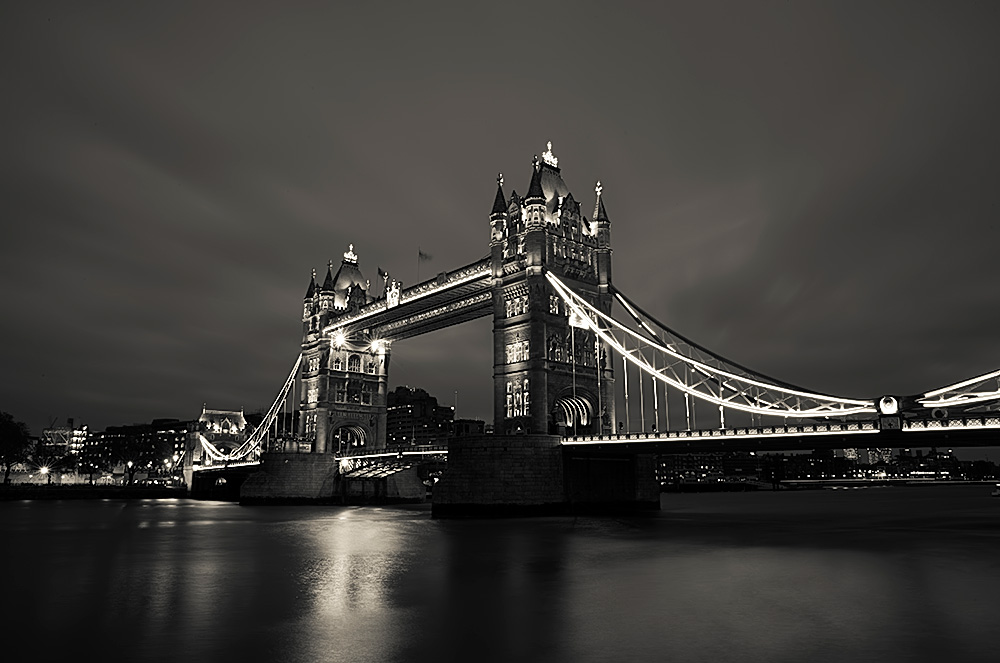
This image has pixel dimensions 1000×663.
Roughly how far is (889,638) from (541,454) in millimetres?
29045

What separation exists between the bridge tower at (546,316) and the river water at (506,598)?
636 inches

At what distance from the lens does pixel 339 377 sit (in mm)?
71625

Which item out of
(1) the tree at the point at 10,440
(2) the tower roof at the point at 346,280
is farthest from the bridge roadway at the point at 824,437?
(1) the tree at the point at 10,440

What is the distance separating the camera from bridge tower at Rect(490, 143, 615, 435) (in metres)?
46.2

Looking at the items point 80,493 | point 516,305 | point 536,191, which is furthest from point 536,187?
point 80,493

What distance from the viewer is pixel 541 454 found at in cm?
4053

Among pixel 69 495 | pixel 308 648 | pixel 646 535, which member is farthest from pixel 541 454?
pixel 69 495

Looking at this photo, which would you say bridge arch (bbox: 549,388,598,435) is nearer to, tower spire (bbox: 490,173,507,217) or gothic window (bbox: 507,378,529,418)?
gothic window (bbox: 507,378,529,418)

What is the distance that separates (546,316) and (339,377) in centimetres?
3137

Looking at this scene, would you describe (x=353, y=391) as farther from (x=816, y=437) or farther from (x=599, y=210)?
(x=816, y=437)

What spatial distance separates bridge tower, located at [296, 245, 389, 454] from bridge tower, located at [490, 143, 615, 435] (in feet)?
89.4

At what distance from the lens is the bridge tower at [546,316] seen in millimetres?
46156

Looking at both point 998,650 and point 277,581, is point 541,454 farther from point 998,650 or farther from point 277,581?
point 998,650

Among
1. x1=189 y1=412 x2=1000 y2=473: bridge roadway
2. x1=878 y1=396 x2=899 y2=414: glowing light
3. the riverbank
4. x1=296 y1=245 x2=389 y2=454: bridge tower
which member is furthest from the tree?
A: x1=878 y1=396 x2=899 y2=414: glowing light
